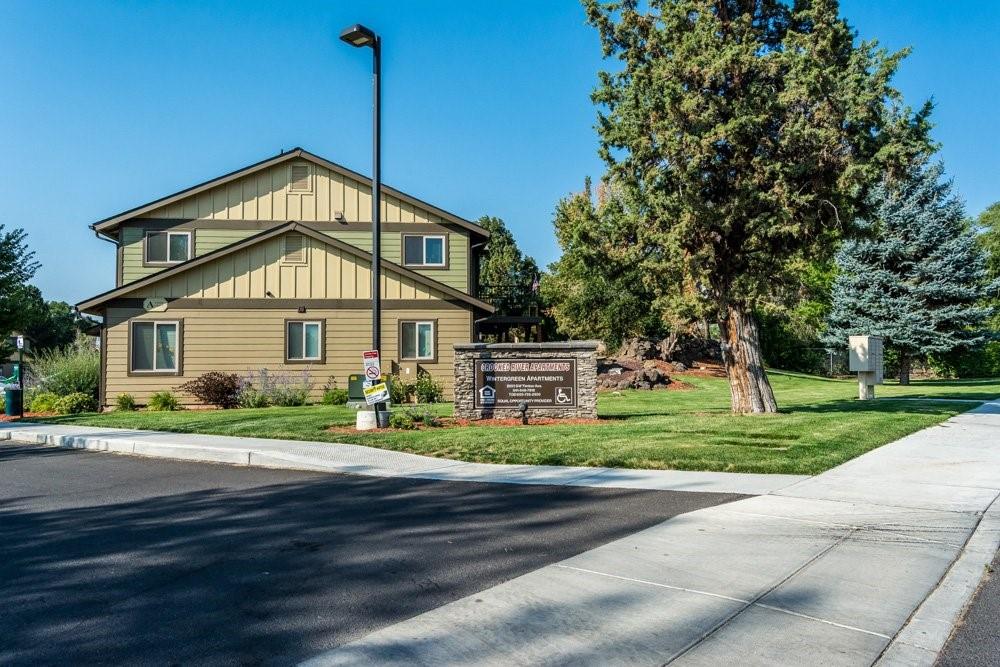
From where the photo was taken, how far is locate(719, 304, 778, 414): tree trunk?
1588cm

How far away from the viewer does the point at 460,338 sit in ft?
78.0

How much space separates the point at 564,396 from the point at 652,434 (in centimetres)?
295

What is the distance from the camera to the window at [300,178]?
25797mm

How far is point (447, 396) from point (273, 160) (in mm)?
10087

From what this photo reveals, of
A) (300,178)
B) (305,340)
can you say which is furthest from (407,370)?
(300,178)

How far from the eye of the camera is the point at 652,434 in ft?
41.1

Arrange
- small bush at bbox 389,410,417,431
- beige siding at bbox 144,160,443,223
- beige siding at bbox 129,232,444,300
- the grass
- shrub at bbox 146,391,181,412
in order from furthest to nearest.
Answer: beige siding at bbox 144,160,443,223 → beige siding at bbox 129,232,444,300 → shrub at bbox 146,391,181,412 → small bush at bbox 389,410,417,431 → the grass

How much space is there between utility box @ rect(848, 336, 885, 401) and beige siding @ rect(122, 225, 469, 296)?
1252cm

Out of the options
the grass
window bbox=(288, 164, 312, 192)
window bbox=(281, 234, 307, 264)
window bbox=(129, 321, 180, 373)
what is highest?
window bbox=(288, 164, 312, 192)

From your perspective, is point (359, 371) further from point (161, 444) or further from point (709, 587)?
point (709, 587)

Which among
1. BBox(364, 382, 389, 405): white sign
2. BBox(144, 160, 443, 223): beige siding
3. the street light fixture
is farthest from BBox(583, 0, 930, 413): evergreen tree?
BBox(144, 160, 443, 223): beige siding

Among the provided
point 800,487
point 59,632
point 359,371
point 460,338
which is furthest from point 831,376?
point 59,632

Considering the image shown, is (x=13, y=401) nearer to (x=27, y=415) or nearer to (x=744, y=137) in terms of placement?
(x=27, y=415)

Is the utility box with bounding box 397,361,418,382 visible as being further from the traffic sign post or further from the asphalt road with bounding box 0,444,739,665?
the asphalt road with bounding box 0,444,739,665
